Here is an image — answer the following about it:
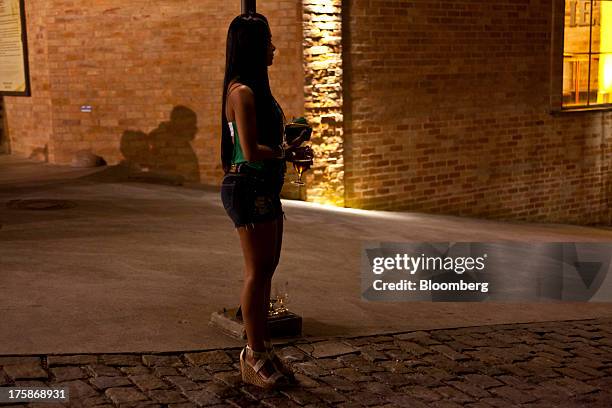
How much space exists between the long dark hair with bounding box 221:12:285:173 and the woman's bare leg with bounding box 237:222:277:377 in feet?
1.46

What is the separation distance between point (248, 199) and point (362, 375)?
3.97 ft

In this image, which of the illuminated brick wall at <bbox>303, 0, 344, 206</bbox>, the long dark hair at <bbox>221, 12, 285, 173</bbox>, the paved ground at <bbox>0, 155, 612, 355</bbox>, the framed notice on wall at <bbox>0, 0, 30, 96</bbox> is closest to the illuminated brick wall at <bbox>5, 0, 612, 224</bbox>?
the illuminated brick wall at <bbox>303, 0, 344, 206</bbox>

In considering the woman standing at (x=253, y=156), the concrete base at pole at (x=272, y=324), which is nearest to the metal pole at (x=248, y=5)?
the woman standing at (x=253, y=156)

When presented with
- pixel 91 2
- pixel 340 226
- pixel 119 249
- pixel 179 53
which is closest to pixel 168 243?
pixel 119 249

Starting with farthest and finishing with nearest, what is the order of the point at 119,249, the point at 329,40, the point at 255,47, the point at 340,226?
the point at 329,40
the point at 340,226
the point at 119,249
the point at 255,47

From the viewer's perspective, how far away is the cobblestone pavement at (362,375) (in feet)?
13.2

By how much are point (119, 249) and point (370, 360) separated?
2.94 meters

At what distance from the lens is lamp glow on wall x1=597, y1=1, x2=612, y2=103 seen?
13.6 m

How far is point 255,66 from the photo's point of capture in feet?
13.0

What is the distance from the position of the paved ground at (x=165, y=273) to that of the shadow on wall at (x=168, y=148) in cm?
81

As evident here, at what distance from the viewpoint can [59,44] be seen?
10.9 meters

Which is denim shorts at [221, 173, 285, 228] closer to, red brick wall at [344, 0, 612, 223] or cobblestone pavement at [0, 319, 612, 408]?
cobblestone pavement at [0, 319, 612, 408]

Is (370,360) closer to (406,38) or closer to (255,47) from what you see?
(255,47)

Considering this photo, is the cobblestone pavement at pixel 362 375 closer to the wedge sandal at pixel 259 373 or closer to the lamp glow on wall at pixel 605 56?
the wedge sandal at pixel 259 373
